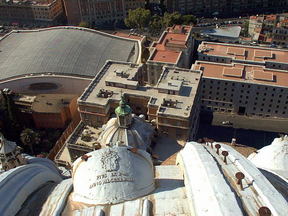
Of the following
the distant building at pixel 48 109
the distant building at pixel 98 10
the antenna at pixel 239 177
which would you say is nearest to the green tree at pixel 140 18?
the distant building at pixel 98 10

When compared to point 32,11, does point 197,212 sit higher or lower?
higher

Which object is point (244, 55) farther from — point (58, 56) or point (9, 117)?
point (9, 117)

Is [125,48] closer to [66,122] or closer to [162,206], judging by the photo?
[66,122]

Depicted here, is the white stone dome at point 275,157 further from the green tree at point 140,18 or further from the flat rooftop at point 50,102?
the green tree at point 140,18

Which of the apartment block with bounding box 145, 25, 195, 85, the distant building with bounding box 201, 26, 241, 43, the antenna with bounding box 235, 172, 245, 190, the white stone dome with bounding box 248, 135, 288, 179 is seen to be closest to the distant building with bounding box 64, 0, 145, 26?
the distant building with bounding box 201, 26, 241, 43

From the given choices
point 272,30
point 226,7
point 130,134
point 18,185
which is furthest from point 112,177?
point 226,7

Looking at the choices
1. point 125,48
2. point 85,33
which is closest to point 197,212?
point 125,48

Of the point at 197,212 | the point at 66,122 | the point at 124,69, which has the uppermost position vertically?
the point at 197,212
